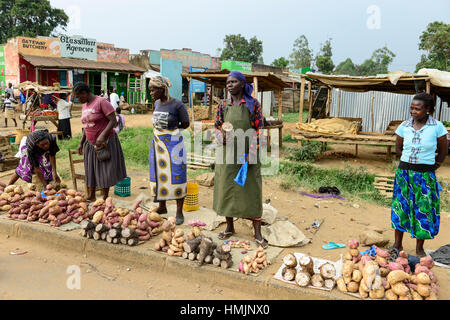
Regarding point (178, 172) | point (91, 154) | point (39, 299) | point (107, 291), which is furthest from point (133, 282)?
point (91, 154)

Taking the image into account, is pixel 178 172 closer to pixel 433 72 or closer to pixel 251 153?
pixel 251 153

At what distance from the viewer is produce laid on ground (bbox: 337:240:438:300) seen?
2.66 meters

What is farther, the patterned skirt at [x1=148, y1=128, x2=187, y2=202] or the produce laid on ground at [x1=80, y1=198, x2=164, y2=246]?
the patterned skirt at [x1=148, y1=128, x2=187, y2=202]

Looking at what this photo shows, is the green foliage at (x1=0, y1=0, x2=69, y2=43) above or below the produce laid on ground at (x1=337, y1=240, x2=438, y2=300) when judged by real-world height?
above

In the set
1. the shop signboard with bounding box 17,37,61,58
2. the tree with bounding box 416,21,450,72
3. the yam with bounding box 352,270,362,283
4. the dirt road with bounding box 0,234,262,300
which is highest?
the tree with bounding box 416,21,450,72

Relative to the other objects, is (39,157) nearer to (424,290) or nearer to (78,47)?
(424,290)

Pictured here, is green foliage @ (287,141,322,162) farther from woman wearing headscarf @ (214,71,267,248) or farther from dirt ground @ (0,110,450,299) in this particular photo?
woman wearing headscarf @ (214,71,267,248)

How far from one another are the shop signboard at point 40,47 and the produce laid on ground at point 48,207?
→ 15.3 meters

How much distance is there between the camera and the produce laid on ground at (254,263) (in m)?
3.11

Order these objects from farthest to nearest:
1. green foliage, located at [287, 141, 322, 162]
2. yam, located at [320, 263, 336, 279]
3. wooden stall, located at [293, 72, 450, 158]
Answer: green foliage, located at [287, 141, 322, 162] → wooden stall, located at [293, 72, 450, 158] → yam, located at [320, 263, 336, 279]

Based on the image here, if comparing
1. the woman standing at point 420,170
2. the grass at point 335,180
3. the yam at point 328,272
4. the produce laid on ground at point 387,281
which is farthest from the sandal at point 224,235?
the grass at point 335,180

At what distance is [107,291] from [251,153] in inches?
69.1

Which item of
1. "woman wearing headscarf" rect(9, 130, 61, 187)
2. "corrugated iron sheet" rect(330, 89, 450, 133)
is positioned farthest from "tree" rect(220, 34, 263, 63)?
"woman wearing headscarf" rect(9, 130, 61, 187)

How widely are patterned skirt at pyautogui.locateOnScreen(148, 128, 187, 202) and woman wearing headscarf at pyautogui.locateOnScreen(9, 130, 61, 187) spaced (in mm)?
1551
